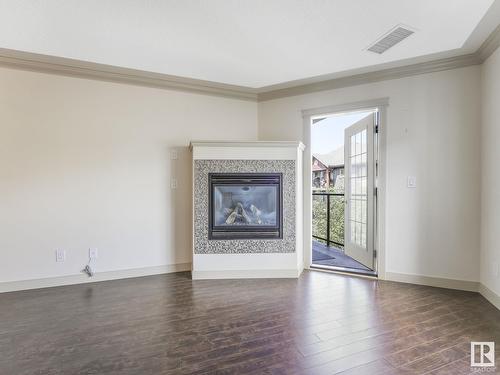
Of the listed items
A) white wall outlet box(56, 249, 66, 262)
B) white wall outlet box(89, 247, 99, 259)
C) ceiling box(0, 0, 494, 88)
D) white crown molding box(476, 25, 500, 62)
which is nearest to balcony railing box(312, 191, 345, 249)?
ceiling box(0, 0, 494, 88)

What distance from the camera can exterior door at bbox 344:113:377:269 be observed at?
3.58 metres

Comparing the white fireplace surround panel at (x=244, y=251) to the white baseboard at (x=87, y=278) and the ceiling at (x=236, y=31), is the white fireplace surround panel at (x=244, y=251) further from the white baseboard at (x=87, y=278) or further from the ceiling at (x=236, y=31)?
the ceiling at (x=236, y=31)

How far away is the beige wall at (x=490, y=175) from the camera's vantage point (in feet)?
8.36

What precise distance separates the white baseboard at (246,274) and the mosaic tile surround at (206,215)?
0.25 m

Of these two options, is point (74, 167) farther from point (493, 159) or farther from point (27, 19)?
point (493, 159)

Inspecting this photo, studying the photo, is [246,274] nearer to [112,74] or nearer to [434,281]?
[434,281]

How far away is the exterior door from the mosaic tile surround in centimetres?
107

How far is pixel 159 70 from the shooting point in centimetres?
329

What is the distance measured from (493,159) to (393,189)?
37.6 inches

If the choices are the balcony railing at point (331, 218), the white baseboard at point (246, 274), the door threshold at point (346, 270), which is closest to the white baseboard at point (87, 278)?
the white baseboard at point (246, 274)

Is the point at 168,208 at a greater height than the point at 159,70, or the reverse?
the point at 159,70

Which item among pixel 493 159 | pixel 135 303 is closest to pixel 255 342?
pixel 135 303

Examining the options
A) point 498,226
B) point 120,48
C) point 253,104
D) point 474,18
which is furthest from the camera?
point 253,104

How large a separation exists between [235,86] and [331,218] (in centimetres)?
317
